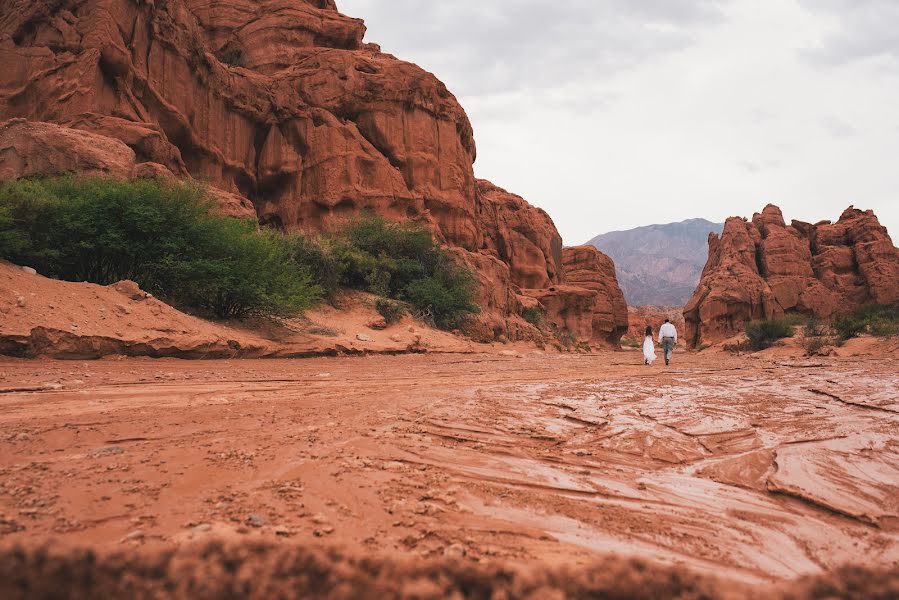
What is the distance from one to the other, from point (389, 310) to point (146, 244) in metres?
8.21

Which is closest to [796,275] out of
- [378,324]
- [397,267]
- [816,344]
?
[816,344]

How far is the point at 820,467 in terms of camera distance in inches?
131

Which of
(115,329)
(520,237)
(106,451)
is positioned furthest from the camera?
(520,237)

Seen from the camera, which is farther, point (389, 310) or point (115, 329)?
point (389, 310)

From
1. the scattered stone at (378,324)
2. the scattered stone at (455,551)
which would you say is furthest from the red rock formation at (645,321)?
the scattered stone at (455,551)

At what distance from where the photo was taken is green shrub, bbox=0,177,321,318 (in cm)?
1039

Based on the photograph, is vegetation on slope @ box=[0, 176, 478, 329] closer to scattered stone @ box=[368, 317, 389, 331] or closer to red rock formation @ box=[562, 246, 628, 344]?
scattered stone @ box=[368, 317, 389, 331]

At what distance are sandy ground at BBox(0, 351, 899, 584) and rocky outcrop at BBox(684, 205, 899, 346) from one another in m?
48.9

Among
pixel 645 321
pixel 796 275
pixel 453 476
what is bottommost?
pixel 453 476

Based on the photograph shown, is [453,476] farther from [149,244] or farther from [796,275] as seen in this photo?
[796,275]

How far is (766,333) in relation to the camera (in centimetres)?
3556

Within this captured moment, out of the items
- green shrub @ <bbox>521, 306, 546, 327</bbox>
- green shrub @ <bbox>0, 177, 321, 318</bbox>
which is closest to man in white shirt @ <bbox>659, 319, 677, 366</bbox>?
green shrub @ <bbox>0, 177, 321, 318</bbox>

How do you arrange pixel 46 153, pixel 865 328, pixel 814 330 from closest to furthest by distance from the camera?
pixel 46 153, pixel 865 328, pixel 814 330

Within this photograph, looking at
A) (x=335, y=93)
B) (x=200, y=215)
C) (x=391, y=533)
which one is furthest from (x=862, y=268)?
(x=391, y=533)
